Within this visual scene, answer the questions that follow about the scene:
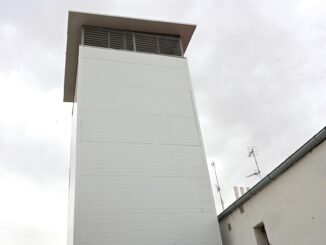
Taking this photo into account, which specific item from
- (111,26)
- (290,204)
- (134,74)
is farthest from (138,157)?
(111,26)

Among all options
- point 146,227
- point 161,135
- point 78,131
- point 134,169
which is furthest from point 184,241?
point 78,131

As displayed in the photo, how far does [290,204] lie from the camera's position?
6.10 metres

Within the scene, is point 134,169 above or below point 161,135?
below

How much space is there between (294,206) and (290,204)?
0.10 meters

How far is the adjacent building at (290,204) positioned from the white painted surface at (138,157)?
50.1 inches

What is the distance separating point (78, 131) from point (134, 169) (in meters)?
1.74

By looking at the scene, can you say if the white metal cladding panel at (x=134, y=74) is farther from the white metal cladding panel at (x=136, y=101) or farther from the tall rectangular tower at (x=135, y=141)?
the white metal cladding panel at (x=136, y=101)

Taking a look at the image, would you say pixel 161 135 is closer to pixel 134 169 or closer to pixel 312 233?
pixel 134 169

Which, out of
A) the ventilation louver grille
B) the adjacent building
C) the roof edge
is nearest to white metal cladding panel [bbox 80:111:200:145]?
the adjacent building

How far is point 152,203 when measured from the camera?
825 cm

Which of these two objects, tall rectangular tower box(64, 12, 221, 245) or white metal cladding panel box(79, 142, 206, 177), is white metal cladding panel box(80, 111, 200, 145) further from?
white metal cladding panel box(79, 142, 206, 177)

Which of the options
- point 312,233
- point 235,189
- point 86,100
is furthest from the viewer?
point 235,189

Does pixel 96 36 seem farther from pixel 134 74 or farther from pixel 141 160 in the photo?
pixel 141 160

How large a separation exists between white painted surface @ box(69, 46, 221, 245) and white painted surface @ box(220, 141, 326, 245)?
5.32 ft
